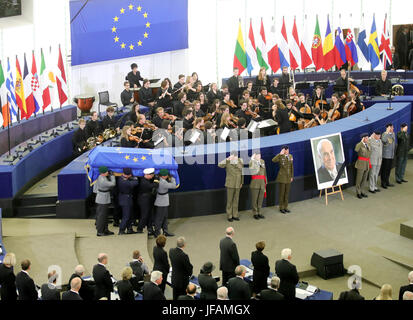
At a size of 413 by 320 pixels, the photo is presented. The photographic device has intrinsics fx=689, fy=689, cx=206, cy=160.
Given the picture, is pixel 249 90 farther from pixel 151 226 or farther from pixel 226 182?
pixel 151 226

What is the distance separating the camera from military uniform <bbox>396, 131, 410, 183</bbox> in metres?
18.2

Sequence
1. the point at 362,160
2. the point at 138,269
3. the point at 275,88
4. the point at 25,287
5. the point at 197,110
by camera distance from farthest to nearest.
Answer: the point at 275,88, the point at 197,110, the point at 362,160, the point at 138,269, the point at 25,287

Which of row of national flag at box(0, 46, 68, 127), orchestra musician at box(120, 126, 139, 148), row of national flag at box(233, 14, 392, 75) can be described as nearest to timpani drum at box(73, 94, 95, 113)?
row of national flag at box(0, 46, 68, 127)

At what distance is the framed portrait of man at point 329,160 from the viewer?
16.5 metres

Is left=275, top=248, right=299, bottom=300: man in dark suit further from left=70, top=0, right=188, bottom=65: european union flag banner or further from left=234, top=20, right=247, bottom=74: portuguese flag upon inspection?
left=234, top=20, right=247, bottom=74: portuguese flag

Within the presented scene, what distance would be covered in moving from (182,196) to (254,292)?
466 cm

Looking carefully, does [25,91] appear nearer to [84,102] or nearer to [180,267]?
[84,102]

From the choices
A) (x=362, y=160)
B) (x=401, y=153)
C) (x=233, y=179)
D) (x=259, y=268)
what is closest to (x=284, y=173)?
(x=233, y=179)

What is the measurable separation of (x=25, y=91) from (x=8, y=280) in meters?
8.48

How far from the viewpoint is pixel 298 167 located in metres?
16.9

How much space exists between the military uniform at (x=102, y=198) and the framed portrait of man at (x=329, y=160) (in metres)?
5.19

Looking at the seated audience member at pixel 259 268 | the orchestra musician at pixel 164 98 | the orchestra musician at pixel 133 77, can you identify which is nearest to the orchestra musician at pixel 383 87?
the orchestra musician at pixel 164 98

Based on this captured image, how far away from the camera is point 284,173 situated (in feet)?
51.6
